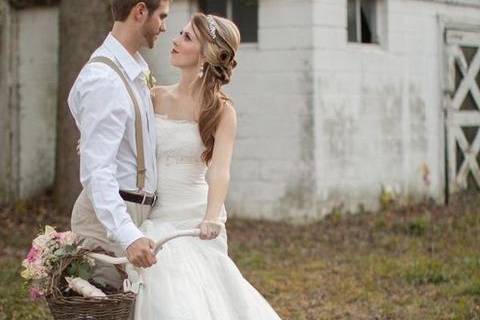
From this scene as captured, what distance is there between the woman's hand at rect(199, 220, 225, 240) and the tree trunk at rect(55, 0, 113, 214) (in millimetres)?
7522

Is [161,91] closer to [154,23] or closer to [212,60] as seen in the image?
[212,60]

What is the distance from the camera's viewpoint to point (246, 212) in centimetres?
1170

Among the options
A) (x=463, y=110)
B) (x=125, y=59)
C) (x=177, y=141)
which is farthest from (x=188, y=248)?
(x=463, y=110)

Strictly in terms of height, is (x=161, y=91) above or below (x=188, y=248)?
above

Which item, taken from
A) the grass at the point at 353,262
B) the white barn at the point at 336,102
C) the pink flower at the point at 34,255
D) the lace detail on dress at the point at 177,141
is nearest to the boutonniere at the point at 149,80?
the lace detail on dress at the point at 177,141

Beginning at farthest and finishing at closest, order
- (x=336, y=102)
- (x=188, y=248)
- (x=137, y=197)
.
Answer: (x=336, y=102), (x=188, y=248), (x=137, y=197)

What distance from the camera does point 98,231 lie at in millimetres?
4266

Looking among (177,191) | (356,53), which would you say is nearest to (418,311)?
(177,191)

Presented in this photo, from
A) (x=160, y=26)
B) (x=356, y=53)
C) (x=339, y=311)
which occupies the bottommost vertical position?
(x=339, y=311)

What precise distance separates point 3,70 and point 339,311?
25.9 ft

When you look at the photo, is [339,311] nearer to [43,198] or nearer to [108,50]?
[108,50]

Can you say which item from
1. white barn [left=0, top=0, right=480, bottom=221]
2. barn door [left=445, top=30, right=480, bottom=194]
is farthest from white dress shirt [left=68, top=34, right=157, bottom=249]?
barn door [left=445, top=30, right=480, bottom=194]

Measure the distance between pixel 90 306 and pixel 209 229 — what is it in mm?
615

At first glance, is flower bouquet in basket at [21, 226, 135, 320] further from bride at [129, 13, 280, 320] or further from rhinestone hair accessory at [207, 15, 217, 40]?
rhinestone hair accessory at [207, 15, 217, 40]
